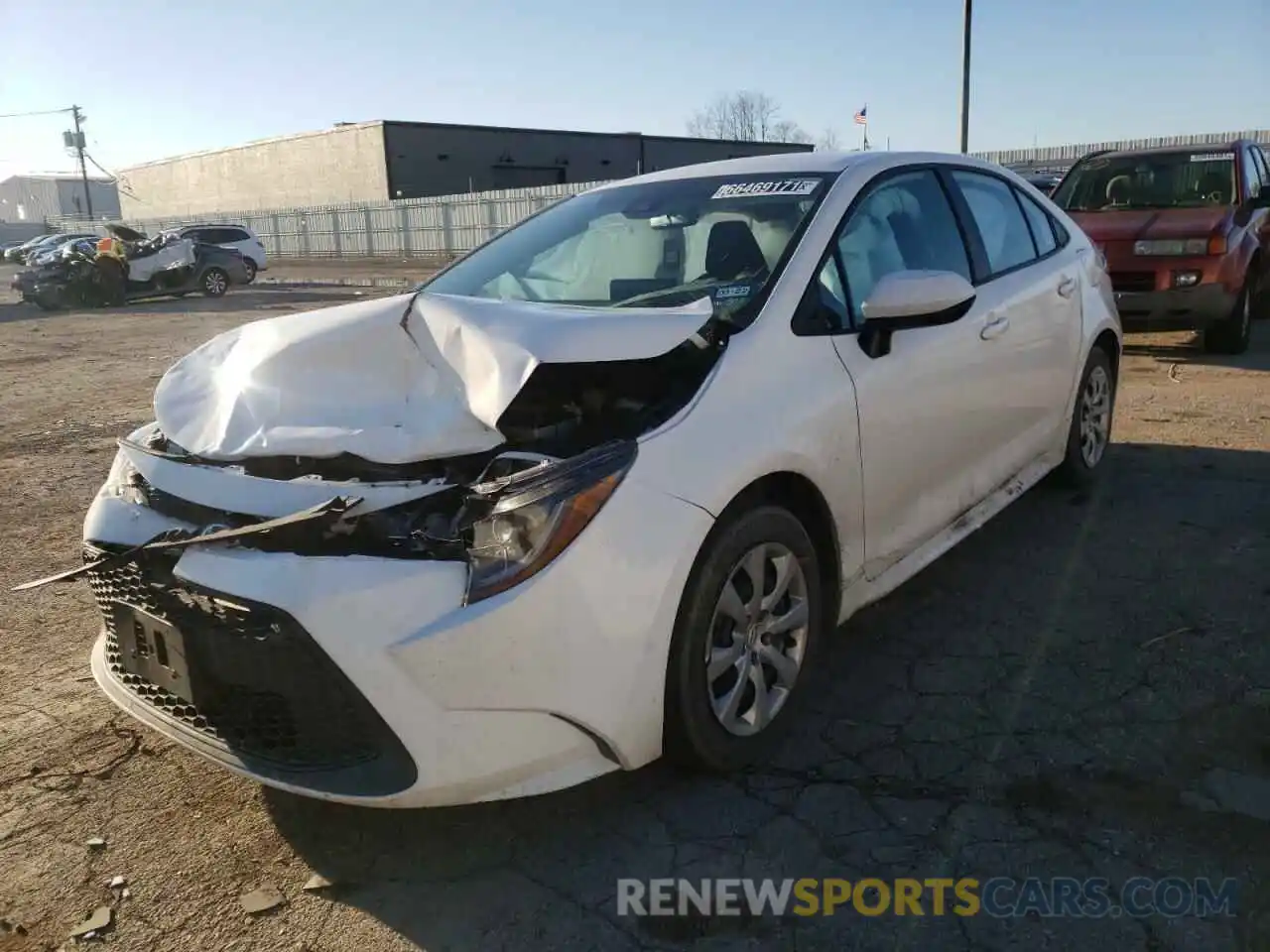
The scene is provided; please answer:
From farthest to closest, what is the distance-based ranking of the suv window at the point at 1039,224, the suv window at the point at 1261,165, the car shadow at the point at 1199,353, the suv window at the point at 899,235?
the suv window at the point at 1261,165
the car shadow at the point at 1199,353
the suv window at the point at 1039,224
the suv window at the point at 899,235

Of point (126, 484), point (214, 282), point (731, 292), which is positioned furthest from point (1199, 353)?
point (214, 282)

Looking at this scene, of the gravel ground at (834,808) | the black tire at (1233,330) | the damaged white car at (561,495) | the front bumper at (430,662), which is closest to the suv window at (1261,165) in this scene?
the black tire at (1233,330)

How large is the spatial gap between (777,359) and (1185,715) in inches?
63.1

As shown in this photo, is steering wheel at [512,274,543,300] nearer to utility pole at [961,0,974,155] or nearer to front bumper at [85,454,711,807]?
front bumper at [85,454,711,807]

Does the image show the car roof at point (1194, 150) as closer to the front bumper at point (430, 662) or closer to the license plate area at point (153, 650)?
the front bumper at point (430, 662)

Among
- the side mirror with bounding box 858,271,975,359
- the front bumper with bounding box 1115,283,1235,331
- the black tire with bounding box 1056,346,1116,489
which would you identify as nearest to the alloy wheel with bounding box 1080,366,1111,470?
the black tire with bounding box 1056,346,1116,489

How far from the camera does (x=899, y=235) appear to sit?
139 inches

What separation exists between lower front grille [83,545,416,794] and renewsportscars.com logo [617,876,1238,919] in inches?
26.7

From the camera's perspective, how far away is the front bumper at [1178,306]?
8.38 metres

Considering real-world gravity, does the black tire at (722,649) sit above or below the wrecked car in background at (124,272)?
below

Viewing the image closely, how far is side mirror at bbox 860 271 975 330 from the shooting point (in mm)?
3010

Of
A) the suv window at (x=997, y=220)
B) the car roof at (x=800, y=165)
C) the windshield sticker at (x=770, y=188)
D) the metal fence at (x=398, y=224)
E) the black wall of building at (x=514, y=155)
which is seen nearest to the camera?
the windshield sticker at (x=770, y=188)

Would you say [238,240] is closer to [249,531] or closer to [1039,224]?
[1039,224]

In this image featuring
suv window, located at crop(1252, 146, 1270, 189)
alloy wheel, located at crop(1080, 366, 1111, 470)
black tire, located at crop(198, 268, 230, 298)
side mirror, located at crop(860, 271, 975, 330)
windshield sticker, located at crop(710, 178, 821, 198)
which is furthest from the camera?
black tire, located at crop(198, 268, 230, 298)
